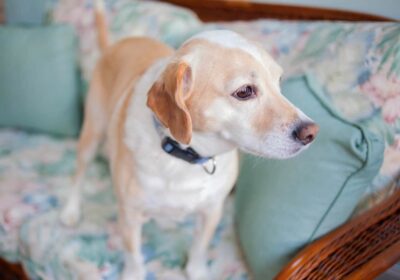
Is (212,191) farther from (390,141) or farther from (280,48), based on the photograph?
(280,48)

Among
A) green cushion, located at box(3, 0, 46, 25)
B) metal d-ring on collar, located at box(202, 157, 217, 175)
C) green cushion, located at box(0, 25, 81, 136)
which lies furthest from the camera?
green cushion, located at box(3, 0, 46, 25)

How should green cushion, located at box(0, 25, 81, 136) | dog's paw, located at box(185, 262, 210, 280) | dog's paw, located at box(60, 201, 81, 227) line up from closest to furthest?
dog's paw, located at box(185, 262, 210, 280), dog's paw, located at box(60, 201, 81, 227), green cushion, located at box(0, 25, 81, 136)

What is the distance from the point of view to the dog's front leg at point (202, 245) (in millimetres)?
1137

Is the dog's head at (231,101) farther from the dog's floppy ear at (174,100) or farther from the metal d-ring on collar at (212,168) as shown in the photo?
the metal d-ring on collar at (212,168)

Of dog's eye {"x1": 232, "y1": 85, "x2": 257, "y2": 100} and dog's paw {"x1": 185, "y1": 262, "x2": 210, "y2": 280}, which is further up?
dog's eye {"x1": 232, "y1": 85, "x2": 257, "y2": 100}

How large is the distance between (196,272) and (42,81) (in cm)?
108

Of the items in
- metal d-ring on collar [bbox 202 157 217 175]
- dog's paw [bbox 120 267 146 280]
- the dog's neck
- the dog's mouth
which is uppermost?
the dog's mouth

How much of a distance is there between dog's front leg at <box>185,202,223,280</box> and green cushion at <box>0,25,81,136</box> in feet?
2.95

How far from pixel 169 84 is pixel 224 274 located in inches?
22.1

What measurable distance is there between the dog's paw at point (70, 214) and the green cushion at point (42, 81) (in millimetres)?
546

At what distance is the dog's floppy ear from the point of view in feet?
2.71

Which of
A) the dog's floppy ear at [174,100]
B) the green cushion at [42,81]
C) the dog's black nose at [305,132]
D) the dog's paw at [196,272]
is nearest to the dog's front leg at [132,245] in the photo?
the dog's paw at [196,272]

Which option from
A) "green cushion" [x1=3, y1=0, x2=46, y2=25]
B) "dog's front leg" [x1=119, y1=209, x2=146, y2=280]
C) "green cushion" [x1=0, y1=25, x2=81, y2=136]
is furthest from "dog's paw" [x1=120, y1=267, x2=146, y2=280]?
"green cushion" [x1=3, y1=0, x2=46, y2=25]

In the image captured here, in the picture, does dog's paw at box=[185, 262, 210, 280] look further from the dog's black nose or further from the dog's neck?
the dog's black nose
